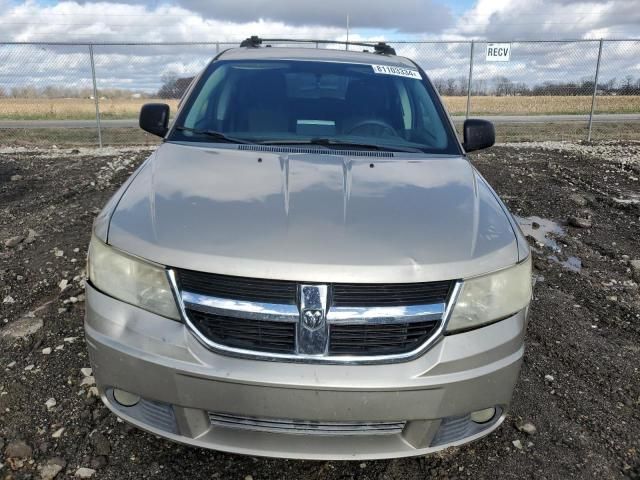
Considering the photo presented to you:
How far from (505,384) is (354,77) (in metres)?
2.24

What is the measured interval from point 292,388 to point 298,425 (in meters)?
0.19

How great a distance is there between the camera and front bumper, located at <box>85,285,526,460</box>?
71.5 inches

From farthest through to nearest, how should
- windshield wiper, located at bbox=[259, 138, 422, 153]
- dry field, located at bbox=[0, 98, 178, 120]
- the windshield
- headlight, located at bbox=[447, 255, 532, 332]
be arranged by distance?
dry field, located at bbox=[0, 98, 178, 120] → the windshield → windshield wiper, located at bbox=[259, 138, 422, 153] → headlight, located at bbox=[447, 255, 532, 332]

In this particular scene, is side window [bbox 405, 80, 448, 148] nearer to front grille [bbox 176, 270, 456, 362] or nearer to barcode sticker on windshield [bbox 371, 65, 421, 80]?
barcode sticker on windshield [bbox 371, 65, 421, 80]

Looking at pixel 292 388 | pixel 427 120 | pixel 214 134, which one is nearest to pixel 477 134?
pixel 427 120

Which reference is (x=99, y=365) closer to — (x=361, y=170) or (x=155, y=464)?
(x=155, y=464)

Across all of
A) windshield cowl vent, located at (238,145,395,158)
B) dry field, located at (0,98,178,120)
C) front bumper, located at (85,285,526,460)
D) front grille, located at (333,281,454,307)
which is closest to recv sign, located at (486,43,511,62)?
dry field, located at (0,98,178,120)

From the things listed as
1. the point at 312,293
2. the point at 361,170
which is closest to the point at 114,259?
the point at 312,293

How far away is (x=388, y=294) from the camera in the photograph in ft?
6.14

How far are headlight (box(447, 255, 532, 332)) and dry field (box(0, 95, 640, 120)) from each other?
13.0 metres

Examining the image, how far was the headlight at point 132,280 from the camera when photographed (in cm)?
191

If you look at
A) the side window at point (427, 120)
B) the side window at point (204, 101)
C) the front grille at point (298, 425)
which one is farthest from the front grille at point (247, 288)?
the side window at point (427, 120)

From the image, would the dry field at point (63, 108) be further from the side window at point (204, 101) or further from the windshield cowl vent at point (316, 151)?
the windshield cowl vent at point (316, 151)

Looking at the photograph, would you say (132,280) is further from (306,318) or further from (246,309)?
(306,318)
